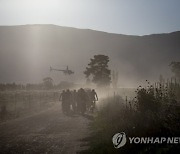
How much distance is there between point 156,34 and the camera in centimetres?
18888

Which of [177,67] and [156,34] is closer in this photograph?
[177,67]

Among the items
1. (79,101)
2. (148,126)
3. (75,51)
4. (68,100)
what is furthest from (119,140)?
(75,51)

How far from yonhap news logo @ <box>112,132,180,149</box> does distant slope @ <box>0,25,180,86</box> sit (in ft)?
432

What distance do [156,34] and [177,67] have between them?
133131 millimetres

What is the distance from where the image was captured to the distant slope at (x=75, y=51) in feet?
488

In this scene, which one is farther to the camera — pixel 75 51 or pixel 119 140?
pixel 75 51

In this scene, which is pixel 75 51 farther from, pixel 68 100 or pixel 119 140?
pixel 119 140

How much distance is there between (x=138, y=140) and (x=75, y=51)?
16883cm

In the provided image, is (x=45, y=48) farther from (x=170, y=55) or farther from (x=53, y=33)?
(x=170, y=55)

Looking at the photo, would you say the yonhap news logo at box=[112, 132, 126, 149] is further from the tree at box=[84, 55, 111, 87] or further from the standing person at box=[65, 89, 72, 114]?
the tree at box=[84, 55, 111, 87]

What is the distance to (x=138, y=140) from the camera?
28.3ft

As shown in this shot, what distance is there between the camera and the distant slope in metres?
149

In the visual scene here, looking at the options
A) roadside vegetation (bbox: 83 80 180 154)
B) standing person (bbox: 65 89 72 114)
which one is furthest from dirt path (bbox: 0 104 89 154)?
standing person (bbox: 65 89 72 114)

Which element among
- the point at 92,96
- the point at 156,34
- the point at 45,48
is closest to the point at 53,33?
the point at 45,48
